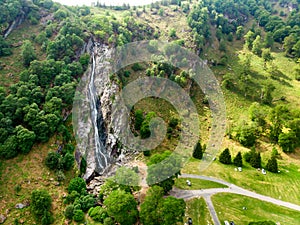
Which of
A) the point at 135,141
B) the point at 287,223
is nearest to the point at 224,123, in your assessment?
the point at 135,141

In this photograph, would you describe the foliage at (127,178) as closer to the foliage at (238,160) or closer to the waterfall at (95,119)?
the waterfall at (95,119)

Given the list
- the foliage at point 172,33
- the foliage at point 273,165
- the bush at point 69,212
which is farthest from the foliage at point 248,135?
the foliage at point 172,33

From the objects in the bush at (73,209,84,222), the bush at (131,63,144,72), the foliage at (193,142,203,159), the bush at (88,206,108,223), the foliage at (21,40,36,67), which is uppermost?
the foliage at (21,40,36,67)

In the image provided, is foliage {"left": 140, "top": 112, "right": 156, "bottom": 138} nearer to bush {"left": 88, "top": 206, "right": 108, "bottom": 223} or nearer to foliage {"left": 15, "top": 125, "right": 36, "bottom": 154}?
bush {"left": 88, "top": 206, "right": 108, "bottom": 223}

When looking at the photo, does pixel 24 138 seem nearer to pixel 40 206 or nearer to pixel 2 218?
pixel 40 206

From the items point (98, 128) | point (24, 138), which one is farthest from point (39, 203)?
point (98, 128)

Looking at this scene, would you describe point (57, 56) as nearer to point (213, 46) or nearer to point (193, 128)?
point (193, 128)

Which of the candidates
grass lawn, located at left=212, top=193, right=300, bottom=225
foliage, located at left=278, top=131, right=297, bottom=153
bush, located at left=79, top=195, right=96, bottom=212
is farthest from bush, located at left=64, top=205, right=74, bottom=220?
foliage, located at left=278, top=131, right=297, bottom=153

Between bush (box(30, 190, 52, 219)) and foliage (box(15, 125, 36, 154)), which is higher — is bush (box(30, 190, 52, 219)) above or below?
below
